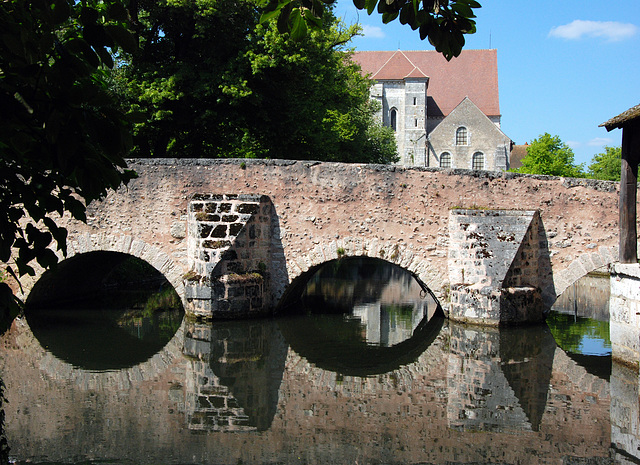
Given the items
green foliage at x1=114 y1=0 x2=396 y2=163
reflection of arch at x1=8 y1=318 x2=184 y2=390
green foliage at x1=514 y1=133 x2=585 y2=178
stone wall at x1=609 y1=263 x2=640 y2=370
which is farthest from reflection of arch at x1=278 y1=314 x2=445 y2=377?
green foliage at x1=514 y1=133 x2=585 y2=178

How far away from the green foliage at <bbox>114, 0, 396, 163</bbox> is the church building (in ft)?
85.3

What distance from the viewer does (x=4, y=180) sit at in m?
2.75

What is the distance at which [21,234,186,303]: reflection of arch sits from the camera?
11.6 m

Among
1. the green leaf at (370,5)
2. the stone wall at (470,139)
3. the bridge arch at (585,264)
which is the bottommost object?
the bridge arch at (585,264)

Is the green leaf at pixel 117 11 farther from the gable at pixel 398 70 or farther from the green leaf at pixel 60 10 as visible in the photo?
the gable at pixel 398 70

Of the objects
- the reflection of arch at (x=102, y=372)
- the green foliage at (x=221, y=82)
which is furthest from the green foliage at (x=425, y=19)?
the green foliage at (x=221, y=82)

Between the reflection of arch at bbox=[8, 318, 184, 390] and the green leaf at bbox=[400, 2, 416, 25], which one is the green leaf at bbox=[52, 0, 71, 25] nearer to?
the green leaf at bbox=[400, 2, 416, 25]

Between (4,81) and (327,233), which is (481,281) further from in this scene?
(4,81)

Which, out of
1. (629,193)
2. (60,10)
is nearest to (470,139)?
(629,193)

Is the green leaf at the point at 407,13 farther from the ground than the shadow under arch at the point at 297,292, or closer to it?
farther from the ground

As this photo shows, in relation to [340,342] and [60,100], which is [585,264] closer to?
[340,342]

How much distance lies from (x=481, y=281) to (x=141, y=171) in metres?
6.54

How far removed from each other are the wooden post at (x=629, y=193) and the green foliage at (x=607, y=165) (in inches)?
1179

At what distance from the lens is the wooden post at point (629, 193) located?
8126mm
